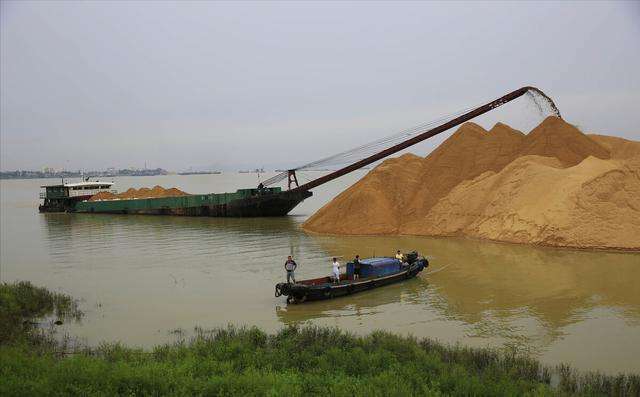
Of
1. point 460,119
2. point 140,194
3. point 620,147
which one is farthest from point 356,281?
point 140,194

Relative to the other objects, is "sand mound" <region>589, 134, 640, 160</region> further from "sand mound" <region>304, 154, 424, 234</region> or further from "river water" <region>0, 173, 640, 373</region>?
"river water" <region>0, 173, 640, 373</region>

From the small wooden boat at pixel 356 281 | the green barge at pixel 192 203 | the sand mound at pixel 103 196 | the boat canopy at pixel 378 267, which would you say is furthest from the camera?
the sand mound at pixel 103 196

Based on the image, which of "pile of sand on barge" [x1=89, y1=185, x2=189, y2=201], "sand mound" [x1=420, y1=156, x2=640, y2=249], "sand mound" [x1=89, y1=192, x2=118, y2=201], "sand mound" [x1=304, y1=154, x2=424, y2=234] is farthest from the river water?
"pile of sand on barge" [x1=89, y1=185, x2=189, y2=201]

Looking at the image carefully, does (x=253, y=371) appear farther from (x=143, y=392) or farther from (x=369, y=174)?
(x=369, y=174)

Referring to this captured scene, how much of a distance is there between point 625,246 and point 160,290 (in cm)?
2391

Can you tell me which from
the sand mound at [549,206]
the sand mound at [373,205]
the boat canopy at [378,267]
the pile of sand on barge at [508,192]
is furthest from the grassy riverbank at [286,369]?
the sand mound at [373,205]

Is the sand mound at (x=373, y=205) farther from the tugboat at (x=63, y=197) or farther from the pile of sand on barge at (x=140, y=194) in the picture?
the tugboat at (x=63, y=197)

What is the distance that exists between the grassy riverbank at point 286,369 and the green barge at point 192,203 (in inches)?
1312

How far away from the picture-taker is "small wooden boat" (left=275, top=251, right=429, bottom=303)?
56.3ft

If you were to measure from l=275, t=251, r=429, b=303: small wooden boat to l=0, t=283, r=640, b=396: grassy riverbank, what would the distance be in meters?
3.78

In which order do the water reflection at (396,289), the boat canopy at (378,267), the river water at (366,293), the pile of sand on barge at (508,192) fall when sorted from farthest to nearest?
the pile of sand on barge at (508,192), the boat canopy at (378,267), the water reflection at (396,289), the river water at (366,293)

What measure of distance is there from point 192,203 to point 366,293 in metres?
36.6

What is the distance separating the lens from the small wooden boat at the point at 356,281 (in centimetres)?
1717

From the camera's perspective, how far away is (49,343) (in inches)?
510
